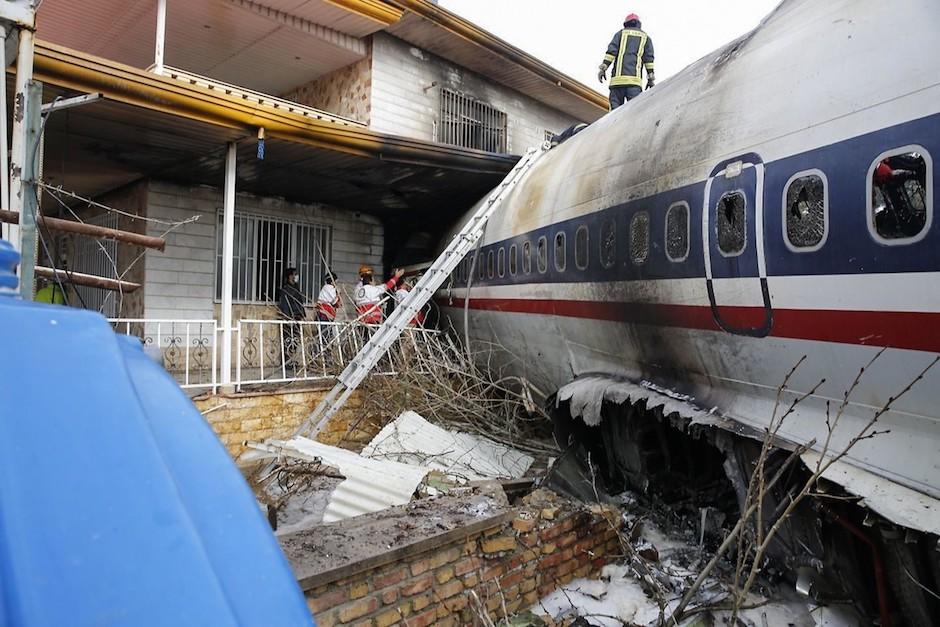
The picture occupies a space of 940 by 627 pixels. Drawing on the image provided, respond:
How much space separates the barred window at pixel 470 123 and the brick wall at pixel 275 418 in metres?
Result: 6.44

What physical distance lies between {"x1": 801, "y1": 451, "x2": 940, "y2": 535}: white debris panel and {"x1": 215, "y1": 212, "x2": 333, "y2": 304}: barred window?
892cm

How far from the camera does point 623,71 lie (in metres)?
9.95

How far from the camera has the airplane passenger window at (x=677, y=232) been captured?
4.57 metres

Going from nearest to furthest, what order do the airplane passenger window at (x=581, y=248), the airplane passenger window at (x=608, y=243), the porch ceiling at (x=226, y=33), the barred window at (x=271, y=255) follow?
the airplane passenger window at (x=608, y=243), the airplane passenger window at (x=581, y=248), the porch ceiling at (x=226, y=33), the barred window at (x=271, y=255)

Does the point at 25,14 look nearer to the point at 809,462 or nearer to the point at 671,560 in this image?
the point at 809,462

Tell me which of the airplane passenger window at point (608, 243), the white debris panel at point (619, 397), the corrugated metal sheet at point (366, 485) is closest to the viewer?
the white debris panel at point (619, 397)

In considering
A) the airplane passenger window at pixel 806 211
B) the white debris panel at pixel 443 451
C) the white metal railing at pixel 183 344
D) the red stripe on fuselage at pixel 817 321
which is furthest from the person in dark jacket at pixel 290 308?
the airplane passenger window at pixel 806 211

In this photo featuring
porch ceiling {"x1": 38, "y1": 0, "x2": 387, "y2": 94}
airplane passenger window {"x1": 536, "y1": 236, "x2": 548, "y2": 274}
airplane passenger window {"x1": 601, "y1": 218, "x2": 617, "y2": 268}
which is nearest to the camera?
airplane passenger window {"x1": 601, "y1": 218, "x2": 617, "y2": 268}

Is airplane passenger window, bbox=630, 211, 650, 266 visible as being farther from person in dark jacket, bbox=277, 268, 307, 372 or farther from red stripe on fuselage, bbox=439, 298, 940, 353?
person in dark jacket, bbox=277, 268, 307, 372

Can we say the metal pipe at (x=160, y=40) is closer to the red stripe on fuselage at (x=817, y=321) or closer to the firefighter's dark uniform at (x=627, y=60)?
the red stripe on fuselage at (x=817, y=321)

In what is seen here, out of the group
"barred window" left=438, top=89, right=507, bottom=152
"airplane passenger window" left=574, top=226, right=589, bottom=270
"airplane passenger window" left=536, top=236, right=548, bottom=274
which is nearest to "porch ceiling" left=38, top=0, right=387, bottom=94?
"barred window" left=438, top=89, right=507, bottom=152

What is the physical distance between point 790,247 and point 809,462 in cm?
125

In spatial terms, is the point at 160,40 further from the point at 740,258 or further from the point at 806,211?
the point at 806,211

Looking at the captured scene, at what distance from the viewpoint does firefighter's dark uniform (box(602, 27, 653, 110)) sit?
9.84 m
